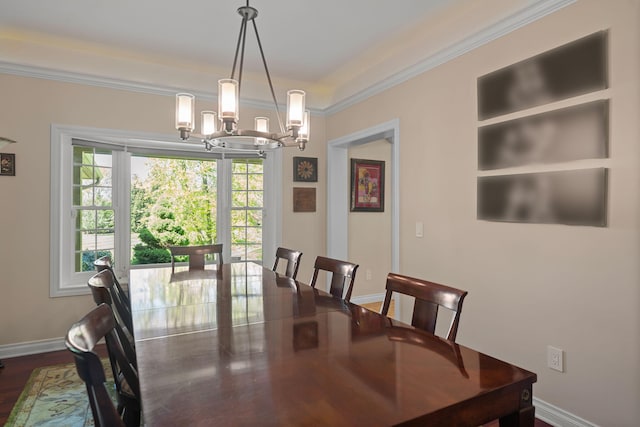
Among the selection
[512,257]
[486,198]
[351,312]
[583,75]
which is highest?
[583,75]

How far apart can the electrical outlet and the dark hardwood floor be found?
348 mm

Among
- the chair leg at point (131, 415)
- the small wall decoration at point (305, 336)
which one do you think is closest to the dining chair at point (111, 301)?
the chair leg at point (131, 415)

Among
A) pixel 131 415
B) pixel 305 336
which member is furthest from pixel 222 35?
pixel 131 415

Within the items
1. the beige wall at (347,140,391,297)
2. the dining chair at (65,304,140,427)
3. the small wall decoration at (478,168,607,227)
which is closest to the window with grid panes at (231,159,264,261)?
the beige wall at (347,140,391,297)

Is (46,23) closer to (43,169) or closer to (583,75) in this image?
(43,169)

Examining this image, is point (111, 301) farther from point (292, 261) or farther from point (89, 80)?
point (89, 80)

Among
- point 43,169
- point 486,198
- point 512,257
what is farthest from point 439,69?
point 43,169

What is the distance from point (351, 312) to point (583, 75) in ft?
5.74

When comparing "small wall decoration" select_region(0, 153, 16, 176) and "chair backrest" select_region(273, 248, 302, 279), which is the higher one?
"small wall decoration" select_region(0, 153, 16, 176)

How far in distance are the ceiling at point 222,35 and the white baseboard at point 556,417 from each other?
235 cm

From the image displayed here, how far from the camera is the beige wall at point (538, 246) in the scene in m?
1.84

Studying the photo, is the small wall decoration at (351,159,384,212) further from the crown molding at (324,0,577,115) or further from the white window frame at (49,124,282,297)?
the crown molding at (324,0,577,115)

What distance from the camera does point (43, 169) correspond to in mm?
3285

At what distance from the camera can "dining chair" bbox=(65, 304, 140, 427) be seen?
91 centimetres
